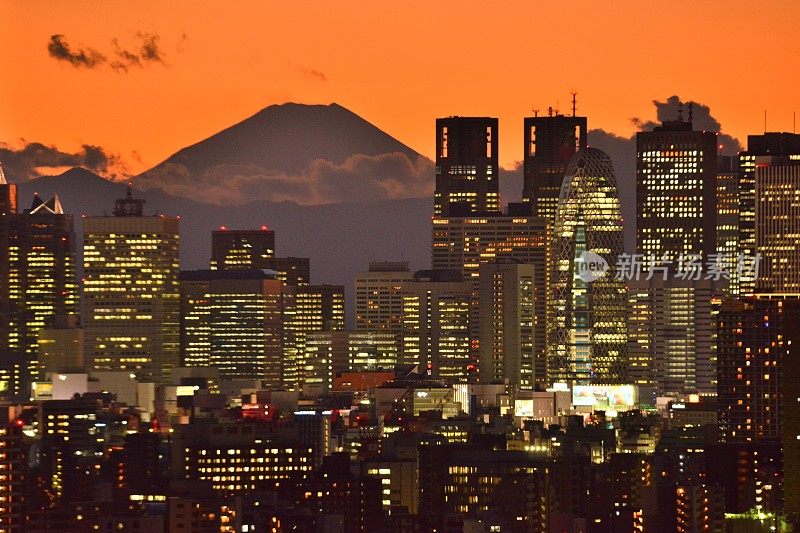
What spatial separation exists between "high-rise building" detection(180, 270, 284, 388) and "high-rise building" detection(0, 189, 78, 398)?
21.8 ft

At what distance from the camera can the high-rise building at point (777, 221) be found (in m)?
130

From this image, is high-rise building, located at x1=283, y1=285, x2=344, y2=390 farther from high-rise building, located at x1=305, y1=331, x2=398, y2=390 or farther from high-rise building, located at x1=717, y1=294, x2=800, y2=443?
high-rise building, located at x1=717, y1=294, x2=800, y2=443

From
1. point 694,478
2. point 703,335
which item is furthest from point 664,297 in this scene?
point 694,478

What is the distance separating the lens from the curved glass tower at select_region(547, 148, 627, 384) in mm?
129875

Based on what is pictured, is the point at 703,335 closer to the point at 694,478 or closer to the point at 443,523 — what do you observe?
the point at 694,478

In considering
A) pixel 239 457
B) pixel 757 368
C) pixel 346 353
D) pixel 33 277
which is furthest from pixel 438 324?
pixel 239 457

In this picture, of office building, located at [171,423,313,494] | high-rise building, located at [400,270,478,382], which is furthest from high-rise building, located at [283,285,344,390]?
office building, located at [171,423,313,494]

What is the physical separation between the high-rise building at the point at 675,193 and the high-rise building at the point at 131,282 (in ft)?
84.3

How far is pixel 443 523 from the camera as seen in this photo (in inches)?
2891

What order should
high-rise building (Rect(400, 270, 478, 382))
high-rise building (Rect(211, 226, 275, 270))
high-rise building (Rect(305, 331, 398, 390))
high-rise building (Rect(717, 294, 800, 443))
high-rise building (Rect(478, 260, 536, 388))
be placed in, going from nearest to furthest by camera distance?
1. high-rise building (Rect(717, 294, 800, 443))
2. high-rise building (Rect(478, 260, 536, 388))
3. high-rise building (Rect(305, 331, 398, 390))
4. high-rise building (Rect(400, 270, 478, 382))
5. high-rise building (Rect(211, 226, 275, 270))

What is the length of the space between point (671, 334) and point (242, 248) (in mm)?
34152

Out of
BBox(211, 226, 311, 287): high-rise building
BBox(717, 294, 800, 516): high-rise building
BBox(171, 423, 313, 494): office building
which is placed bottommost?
BBox(171, 423, 313, 494): office building

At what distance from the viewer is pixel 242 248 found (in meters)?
166

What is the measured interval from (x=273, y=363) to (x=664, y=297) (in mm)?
22859
